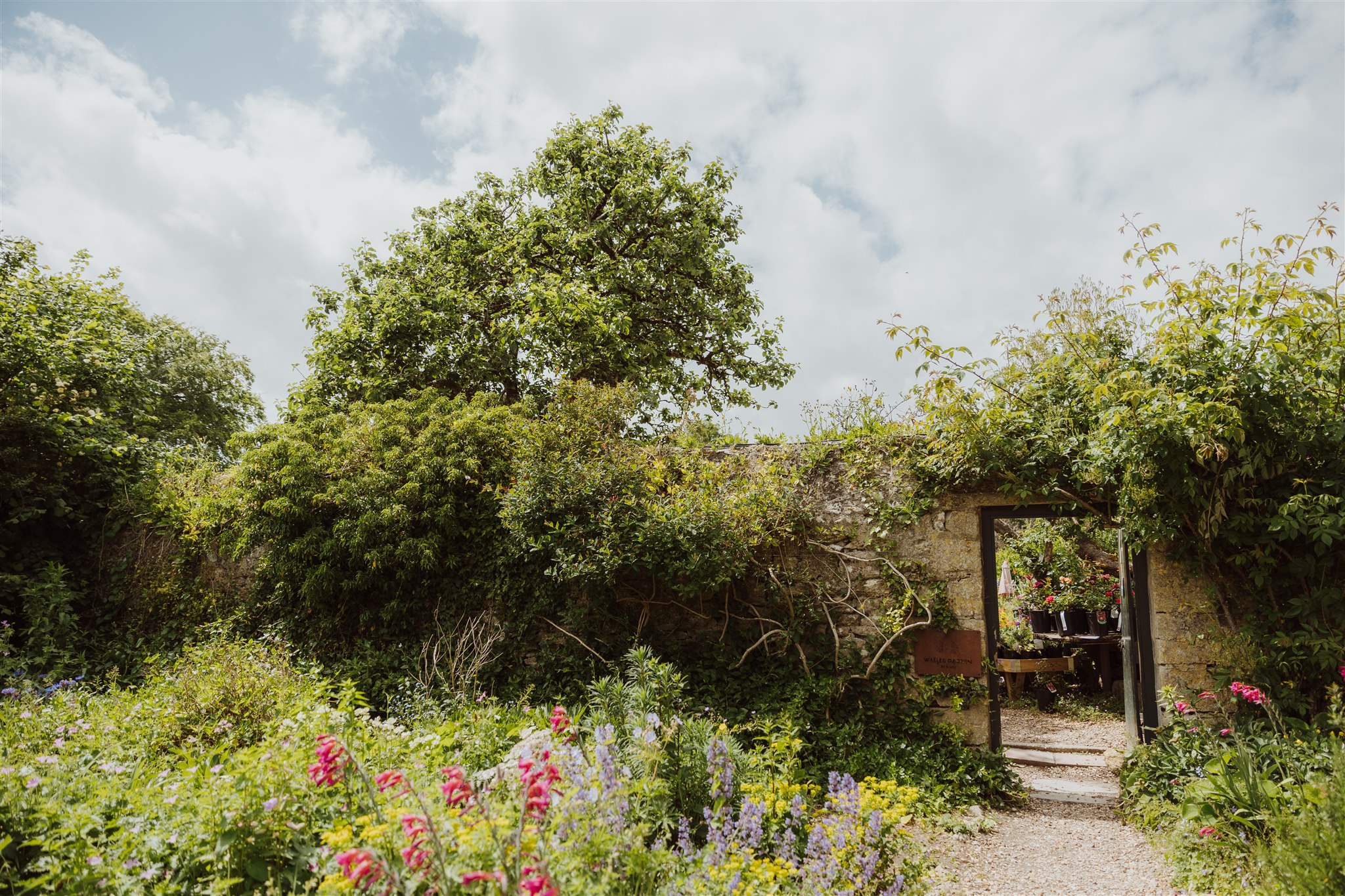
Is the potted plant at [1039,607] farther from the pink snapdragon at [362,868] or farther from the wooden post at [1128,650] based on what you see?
the pink snapdragon at [362,868]

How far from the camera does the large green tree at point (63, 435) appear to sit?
824cm

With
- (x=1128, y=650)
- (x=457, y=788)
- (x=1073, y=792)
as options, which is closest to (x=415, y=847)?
(x=457, y=788)

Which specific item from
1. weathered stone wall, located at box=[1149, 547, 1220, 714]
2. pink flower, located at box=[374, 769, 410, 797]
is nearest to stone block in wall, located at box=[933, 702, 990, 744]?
weathered stone wall, located at box=[1149, 547, 1220, 714]

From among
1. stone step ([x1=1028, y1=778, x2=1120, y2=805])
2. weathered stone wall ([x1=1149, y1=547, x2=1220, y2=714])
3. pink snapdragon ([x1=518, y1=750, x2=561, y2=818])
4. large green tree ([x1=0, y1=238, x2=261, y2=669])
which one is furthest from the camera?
large green tree ([x1=0, y1=238, x2=261, y2=669])

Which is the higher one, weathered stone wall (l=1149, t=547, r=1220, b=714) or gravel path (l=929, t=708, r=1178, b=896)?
weathered stone wall (l=1149, t=547, r=1220, b=714)

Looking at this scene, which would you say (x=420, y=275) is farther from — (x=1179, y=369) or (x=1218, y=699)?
(x=1218, y=699)

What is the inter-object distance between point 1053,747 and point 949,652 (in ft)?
8.59

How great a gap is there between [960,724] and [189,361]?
76.0 ft

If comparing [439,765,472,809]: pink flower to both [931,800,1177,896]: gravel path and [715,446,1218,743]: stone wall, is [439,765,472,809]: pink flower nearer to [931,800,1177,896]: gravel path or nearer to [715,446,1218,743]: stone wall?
[931,800,1177,896]: gravel path

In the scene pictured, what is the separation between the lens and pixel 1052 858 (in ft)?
15.0

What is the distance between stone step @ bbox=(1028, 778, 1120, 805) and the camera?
5699 mm

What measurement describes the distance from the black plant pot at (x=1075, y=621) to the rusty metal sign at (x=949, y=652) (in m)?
4.81

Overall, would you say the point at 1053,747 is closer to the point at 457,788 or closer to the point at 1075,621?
the point at 1075,621

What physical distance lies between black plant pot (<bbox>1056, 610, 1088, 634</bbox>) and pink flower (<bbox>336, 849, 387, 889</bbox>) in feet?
32.4
